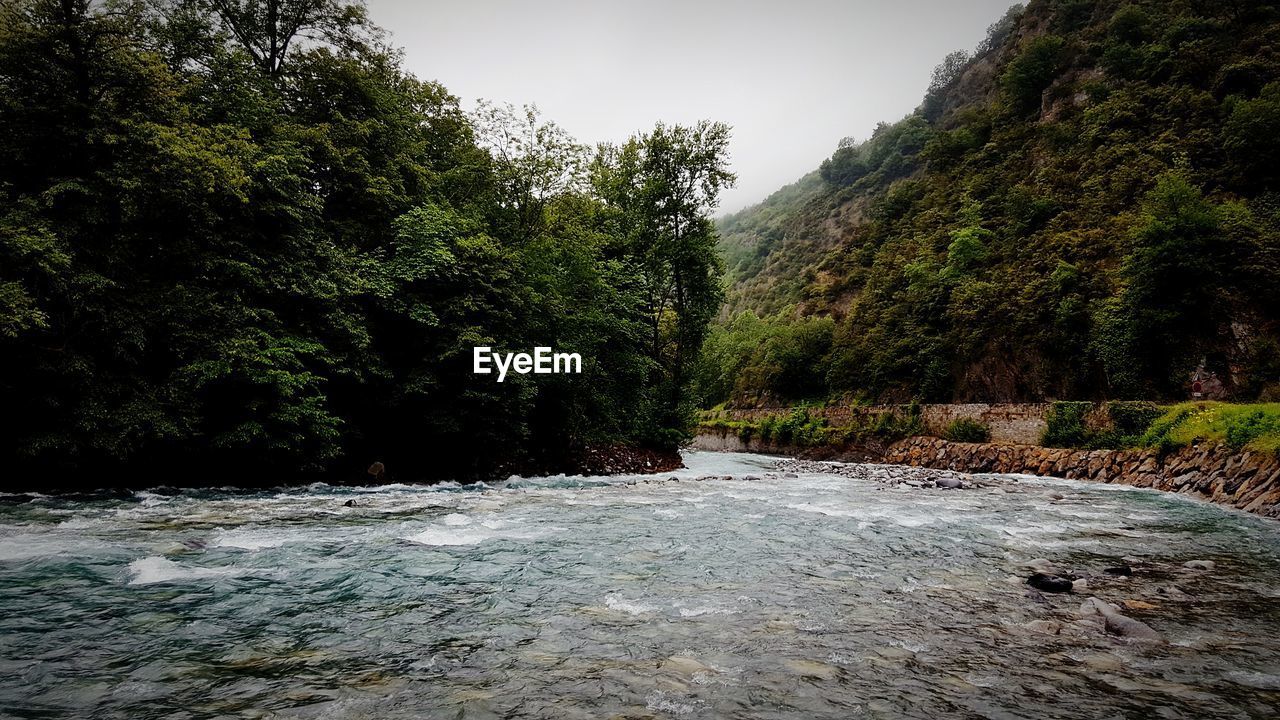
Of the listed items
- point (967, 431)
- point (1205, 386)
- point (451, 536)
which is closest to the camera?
point (451, 536)

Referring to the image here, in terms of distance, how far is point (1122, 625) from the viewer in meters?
4.23

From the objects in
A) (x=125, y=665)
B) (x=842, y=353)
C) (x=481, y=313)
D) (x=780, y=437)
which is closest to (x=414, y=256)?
(x=481, y=313)

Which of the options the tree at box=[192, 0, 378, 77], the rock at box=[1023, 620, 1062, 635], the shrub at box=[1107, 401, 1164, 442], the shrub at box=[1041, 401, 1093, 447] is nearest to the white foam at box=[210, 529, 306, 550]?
the rock at box=[1023, 620, 1062, 635]

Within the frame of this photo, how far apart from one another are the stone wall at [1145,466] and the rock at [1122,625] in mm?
10461

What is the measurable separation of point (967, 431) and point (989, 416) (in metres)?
1.38

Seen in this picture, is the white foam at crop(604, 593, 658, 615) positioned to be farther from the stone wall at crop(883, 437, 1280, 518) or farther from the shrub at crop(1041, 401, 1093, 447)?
the shrub at crop(1041, 401, 1093, 447)

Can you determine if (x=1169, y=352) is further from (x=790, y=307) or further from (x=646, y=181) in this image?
(x=790, y=307)

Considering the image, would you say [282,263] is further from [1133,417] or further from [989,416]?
[989,416]

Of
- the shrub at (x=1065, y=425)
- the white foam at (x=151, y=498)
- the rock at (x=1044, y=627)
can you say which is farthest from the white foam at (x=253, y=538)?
the shrub at (x=1065, y=425)

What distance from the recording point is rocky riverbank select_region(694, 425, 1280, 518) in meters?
11.6

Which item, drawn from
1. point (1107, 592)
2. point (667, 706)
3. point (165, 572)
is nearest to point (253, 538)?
point (165, 572)

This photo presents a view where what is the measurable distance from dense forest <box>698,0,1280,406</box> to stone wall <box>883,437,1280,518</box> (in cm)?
545

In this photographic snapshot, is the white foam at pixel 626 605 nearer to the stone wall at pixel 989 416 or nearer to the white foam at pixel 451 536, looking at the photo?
the white foam at pixel 451 536

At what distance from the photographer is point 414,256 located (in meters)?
15.4
